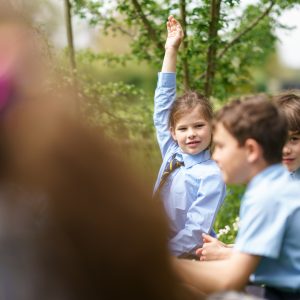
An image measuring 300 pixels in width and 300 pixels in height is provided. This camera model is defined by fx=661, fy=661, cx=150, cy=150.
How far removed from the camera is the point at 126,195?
5.84 ft

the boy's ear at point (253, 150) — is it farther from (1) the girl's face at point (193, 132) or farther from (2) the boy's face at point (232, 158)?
(1) the girl's face at point (193, 132)

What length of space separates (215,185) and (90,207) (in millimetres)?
1989

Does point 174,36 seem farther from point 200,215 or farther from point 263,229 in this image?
point 263,229

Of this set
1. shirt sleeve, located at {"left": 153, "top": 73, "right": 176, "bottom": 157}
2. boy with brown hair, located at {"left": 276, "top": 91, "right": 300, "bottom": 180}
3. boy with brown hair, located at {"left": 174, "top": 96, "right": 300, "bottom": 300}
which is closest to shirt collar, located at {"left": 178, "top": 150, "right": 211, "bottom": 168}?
shirt sleeve, located at {"left": 153, "top": 73, "right": 176, "bottom": 157}

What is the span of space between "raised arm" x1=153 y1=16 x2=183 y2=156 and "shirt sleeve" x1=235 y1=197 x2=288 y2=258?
1675 millimetres

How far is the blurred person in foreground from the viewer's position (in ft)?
5.68

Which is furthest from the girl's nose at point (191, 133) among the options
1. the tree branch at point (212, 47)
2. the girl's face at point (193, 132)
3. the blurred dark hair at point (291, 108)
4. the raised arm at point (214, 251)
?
the tree branch at point (212, 47)

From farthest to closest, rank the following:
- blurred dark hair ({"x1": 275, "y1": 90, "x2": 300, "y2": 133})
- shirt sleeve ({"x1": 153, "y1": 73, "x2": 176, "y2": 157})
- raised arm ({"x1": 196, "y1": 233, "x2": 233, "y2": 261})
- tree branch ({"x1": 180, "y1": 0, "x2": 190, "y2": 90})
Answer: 1. tree branch ({"x1": 180, "y1": 0, "x2": 190, "y2": 90})
2. shirt sleeve ({"x1": 153, "y1": 73, "x2": 176, "y2": 157})
3. blurred dark hair ({"x1": 275, "y1": 90, "x2": 300, "y2": 133})
4. raised arm ({"x1": 196, "y1": 233, "x2": 233, "y2": 261})

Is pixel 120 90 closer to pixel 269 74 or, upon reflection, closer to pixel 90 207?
pixel 90 207

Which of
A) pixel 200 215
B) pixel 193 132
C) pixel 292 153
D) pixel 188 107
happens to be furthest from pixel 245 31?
pixel 200 215

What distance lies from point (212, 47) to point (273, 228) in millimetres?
2965

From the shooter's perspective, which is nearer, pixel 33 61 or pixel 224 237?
pixel 33 61

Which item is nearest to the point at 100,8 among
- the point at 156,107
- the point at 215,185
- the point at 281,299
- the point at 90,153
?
the point at 156,107

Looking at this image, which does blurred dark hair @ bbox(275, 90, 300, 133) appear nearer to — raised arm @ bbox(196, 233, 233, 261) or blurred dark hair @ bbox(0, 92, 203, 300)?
raised arm @ bbox(196, 233, 233, 261)
